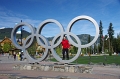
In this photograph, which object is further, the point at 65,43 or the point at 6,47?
the point at 6,47

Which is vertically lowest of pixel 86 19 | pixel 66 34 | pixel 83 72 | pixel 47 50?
pixel 83 72

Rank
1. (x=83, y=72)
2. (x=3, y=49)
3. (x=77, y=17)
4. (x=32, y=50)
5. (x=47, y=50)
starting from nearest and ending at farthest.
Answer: (x=83, y=72), (x=77, y=17), (x=47, y=50), (x=32, y=50), (x=3, y=49)

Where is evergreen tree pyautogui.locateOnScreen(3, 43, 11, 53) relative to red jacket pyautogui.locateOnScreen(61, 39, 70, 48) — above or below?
above

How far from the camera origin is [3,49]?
97.1 metres

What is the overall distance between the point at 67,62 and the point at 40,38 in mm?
3216

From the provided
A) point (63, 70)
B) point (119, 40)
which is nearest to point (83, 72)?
point (63, 70)

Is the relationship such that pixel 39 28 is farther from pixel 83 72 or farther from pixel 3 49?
pixel 3 49

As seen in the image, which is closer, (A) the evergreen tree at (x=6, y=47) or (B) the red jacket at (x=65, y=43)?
(B) the red jacket at (x=65, y=43)

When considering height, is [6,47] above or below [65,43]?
above

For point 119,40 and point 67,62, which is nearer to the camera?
point 67,62

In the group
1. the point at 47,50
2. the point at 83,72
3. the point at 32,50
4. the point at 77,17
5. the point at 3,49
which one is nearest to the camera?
the point at 83,72

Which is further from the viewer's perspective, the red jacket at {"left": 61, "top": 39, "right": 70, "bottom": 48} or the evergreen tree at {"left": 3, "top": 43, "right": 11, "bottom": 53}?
the evergreen tree at {"left": 3, "top": 43, "right": 11, "bottom": 53}

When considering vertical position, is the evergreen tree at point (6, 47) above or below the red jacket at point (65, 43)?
above

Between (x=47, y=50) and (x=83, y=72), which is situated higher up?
(x=47, y=50)
